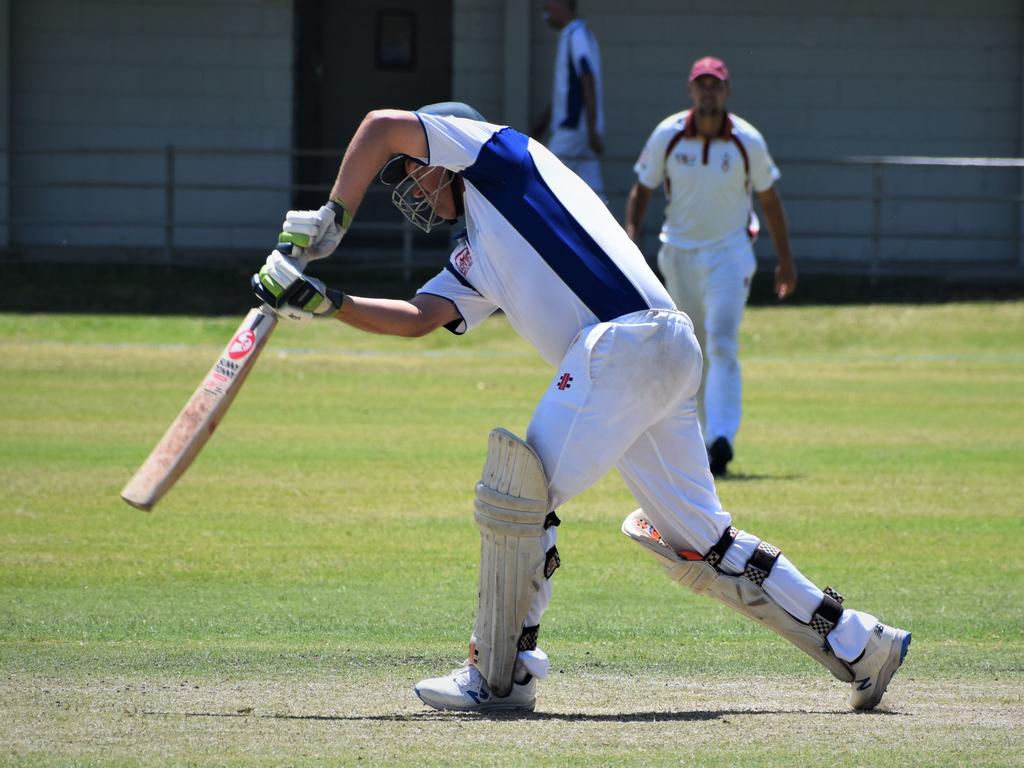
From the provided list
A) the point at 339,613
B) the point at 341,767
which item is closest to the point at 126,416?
the point at 339,613

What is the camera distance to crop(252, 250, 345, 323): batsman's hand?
16.5 ft

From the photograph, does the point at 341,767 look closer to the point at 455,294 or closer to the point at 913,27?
the point at 455,294

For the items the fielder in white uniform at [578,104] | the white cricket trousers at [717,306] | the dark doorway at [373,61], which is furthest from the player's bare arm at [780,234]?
the dark doorway at [373,61]

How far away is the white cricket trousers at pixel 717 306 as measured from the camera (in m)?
10.5

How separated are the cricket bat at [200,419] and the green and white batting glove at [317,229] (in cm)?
24

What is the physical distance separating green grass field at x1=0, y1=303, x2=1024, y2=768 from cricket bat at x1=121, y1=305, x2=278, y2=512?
0.69 meters

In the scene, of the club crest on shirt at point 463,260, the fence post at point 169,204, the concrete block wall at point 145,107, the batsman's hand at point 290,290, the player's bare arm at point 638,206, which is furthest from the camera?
the concrete block wall at point 145,107

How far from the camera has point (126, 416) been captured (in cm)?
1255

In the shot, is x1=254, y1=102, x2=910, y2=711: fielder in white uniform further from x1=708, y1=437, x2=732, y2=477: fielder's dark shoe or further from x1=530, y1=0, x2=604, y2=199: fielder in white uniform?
x1=530, y1=0, x2=604, y2=199: fielder in white uniform

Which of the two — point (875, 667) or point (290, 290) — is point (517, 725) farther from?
point (290, 290)

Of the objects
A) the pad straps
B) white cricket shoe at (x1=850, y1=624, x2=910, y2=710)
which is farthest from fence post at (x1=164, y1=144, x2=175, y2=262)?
white cricket shoe at (x1=850, y1=624, x2=910, y2=710)

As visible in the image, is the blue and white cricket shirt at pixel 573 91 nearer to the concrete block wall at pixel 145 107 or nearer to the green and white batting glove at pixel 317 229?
the concrete block wall at pixel 145 107

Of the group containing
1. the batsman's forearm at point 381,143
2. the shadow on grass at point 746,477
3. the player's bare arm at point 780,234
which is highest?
the batsman's forearm at point 381,143

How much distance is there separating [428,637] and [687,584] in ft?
4.79
